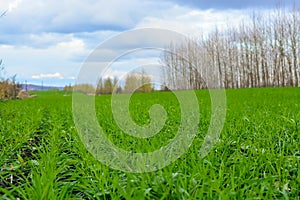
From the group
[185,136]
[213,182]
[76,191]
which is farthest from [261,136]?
[76,191]

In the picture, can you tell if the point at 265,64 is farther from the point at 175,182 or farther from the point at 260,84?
the point at 175,182

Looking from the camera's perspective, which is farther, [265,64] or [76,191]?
[265,64]

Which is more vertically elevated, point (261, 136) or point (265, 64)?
point (265, 64)

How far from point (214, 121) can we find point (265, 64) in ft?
72.2

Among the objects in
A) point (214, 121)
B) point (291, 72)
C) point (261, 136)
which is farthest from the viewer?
point (291, 72)

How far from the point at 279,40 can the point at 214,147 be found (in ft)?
75.7

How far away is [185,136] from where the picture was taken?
2957mm

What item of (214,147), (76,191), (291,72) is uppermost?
(291,72)

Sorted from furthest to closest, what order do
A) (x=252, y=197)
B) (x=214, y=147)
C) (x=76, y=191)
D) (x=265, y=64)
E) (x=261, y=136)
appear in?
(x=265, y=64)
(x=261, y=136)
(x=214, y=147)
(x=76, y=191)
(x=252, y=197)

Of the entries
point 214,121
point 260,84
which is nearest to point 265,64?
point 260,84

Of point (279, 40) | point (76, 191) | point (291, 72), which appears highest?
point (279, 40)

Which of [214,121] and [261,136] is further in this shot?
[214,121]

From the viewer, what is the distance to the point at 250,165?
2.01 metres

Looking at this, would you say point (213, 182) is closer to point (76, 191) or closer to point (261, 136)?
point (76, 191)
